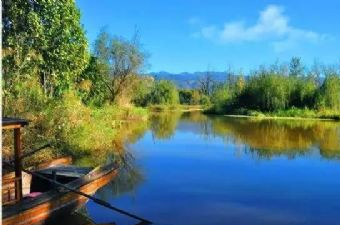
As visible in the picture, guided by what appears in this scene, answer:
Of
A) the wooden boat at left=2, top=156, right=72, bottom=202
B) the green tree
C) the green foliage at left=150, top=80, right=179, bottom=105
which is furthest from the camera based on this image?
the green foliage at left=150, top=80, right=179, bottom=105

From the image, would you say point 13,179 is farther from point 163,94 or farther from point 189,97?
point 189,97

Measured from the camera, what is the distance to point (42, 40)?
58.0 feet

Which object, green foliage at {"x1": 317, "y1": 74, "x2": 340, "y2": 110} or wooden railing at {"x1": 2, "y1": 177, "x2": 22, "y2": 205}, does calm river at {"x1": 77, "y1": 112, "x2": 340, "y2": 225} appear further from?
green foliage at {"x1": 317, "y1": 74, "x2": 340, "y2": 110}

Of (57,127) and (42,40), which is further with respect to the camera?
(42,40)

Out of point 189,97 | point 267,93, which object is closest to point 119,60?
point 267,93

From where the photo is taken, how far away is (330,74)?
49.5m

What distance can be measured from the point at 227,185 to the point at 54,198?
203 inches

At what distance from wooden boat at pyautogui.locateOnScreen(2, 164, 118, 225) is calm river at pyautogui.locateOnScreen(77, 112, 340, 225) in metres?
0.36

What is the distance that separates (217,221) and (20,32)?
11667 millimetres

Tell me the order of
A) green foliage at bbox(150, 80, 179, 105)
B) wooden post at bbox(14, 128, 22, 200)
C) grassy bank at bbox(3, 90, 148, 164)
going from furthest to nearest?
green foliage at bbox(150, 80, 179, 105) → grassy bank at bbox(3, 90, 148, 164) → wooden post at bbox(14, 128, 22, 200)

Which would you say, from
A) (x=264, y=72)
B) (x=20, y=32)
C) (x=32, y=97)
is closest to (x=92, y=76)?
(x=20, y=32)

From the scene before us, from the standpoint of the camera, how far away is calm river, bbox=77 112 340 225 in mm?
9531

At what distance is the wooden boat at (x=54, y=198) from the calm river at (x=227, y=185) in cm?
36

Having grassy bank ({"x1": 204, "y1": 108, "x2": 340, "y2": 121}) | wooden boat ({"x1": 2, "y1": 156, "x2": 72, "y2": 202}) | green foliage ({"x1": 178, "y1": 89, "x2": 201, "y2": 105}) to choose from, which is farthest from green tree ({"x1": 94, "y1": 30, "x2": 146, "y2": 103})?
green foliage ({"x1": 178, "y1": 89, "x2": 201, "y2": 105})
